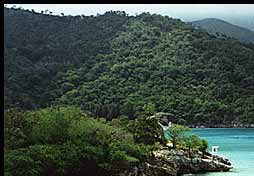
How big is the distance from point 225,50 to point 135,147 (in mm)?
17362

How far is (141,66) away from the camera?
2275 cm

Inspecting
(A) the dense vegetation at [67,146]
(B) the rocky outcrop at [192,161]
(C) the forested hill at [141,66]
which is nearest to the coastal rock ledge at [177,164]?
(B) the rocky outcrop at [192,161]

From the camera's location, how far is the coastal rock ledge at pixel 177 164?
889 cm

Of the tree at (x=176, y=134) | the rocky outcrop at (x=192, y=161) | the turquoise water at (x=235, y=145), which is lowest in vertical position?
the turquoise water at (x=235, y=145)

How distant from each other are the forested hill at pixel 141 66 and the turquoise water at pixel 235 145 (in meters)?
0.56

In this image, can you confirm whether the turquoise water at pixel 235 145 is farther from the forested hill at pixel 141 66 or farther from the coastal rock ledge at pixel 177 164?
the forested hill at pixel 141 66

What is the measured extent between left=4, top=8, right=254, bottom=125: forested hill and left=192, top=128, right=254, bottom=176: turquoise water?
565mm

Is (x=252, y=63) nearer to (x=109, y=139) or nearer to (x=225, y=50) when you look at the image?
(x=225, y=50)

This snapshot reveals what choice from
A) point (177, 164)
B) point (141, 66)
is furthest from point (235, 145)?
point (177, 164)

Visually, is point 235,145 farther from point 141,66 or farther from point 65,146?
point 65,146

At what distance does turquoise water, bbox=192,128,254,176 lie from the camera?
442 inches

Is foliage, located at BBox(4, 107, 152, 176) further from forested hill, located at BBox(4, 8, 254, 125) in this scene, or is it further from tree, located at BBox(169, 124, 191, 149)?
forested hill, located at BBox(4, 8, 254, 125)

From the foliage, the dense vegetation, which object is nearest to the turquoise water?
the dense vegetation

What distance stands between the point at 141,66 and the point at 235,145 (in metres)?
6.21
